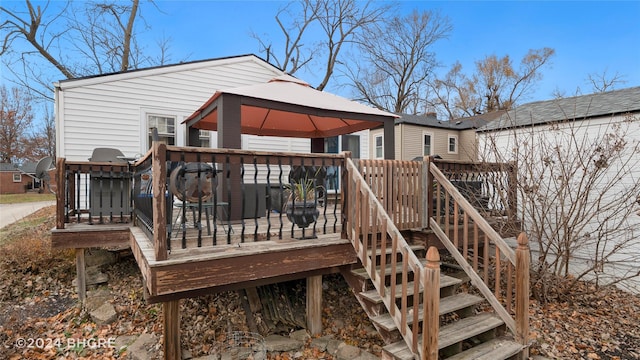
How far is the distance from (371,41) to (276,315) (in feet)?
58.4

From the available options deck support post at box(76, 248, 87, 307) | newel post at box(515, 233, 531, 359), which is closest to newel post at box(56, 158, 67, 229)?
deck support post at box(76, 248, 87, 307)

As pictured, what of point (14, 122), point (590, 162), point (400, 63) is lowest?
point (590, 162)

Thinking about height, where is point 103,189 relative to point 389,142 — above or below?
below

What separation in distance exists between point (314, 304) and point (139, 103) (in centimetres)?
556

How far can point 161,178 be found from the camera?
8.16ft

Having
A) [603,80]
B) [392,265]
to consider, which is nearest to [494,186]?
[392,265]

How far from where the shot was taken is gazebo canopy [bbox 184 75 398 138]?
13.0 feet

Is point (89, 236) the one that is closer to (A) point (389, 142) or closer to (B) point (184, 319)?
(B) point (184, 319)

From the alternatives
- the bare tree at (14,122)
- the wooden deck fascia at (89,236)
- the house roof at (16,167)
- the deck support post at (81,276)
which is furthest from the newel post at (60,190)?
the house roof at (16,167)

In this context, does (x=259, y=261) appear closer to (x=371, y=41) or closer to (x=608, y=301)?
(x=608, y=301)

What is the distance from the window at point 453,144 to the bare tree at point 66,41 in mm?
14864

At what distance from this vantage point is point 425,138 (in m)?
15.2

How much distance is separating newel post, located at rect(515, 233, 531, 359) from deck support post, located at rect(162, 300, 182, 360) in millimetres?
3317

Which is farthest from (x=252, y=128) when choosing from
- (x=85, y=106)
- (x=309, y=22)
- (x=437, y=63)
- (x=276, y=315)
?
(x=437, y=63)
